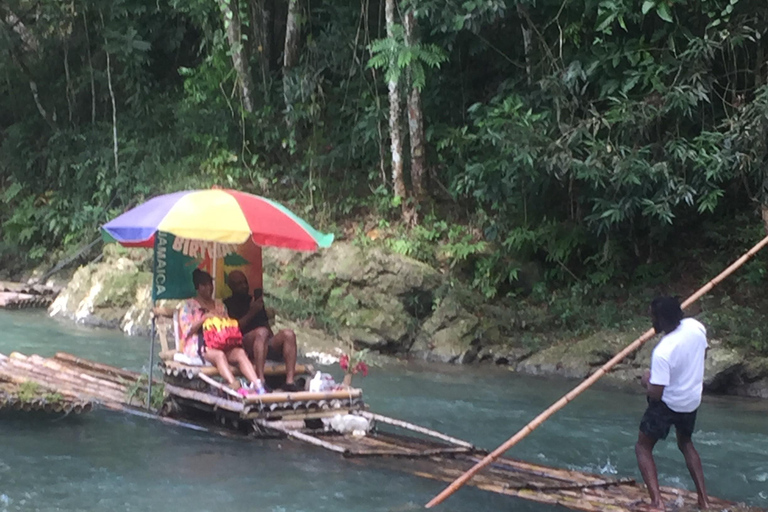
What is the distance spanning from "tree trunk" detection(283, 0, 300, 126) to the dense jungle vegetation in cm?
4

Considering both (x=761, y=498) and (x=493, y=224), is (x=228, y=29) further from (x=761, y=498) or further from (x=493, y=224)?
(x=761, y=498)

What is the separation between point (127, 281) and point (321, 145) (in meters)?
4.36

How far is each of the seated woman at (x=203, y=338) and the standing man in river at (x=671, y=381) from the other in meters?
3.17

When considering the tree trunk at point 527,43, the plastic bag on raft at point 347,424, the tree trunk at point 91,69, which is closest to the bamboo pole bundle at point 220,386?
the plastic bag on raft at point 347,424

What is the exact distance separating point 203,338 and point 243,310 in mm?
533

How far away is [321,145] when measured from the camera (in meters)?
16.0

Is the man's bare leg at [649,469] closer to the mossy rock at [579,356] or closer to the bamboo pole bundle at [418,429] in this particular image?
the bamboo pole bundle at [418,429]

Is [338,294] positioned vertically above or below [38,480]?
above

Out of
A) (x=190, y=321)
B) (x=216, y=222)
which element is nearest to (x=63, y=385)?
(x=190, y=321)

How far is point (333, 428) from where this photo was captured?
6883mm

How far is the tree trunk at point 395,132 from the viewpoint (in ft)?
43.9

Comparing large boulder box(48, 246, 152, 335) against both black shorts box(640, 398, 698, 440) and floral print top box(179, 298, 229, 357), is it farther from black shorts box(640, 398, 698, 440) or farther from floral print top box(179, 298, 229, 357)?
black shorts box(640, 398, 698, 440)

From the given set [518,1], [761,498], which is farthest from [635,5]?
[761,498]

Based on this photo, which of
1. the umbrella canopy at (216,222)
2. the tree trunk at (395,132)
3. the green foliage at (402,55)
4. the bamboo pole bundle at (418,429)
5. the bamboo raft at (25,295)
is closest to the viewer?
the bamboo pole bundle at (418,429)
